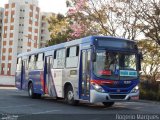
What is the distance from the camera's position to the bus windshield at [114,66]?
17.1 m

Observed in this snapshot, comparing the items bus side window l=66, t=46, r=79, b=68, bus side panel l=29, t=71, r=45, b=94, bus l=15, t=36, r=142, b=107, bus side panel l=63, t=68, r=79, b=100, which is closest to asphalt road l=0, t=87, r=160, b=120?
bus l=15, t=36, r=142, b=107

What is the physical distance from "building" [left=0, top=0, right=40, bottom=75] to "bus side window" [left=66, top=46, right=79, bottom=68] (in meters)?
100

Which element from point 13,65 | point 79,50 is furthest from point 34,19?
point 79,50

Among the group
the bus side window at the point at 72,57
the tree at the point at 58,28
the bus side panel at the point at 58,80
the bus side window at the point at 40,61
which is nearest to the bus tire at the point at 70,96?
the bus side panel at the point at 58,80

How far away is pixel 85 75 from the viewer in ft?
58.1

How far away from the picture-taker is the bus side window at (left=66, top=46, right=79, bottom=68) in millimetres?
18719

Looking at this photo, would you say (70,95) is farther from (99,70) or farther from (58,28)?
(58,28)

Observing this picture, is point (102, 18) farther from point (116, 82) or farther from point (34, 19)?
point (34, 19)

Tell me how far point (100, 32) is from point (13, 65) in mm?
86336

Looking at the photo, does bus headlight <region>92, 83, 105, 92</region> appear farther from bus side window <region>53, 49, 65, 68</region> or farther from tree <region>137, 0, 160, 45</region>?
tree <region>137, 0, 160, 45</region>

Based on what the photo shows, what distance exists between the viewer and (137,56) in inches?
716

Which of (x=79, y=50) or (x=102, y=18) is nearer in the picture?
(x=79, y=50)

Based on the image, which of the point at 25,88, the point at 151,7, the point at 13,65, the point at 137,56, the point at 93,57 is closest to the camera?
the point at 93,57

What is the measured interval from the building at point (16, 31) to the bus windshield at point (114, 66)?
10238 centimetres
